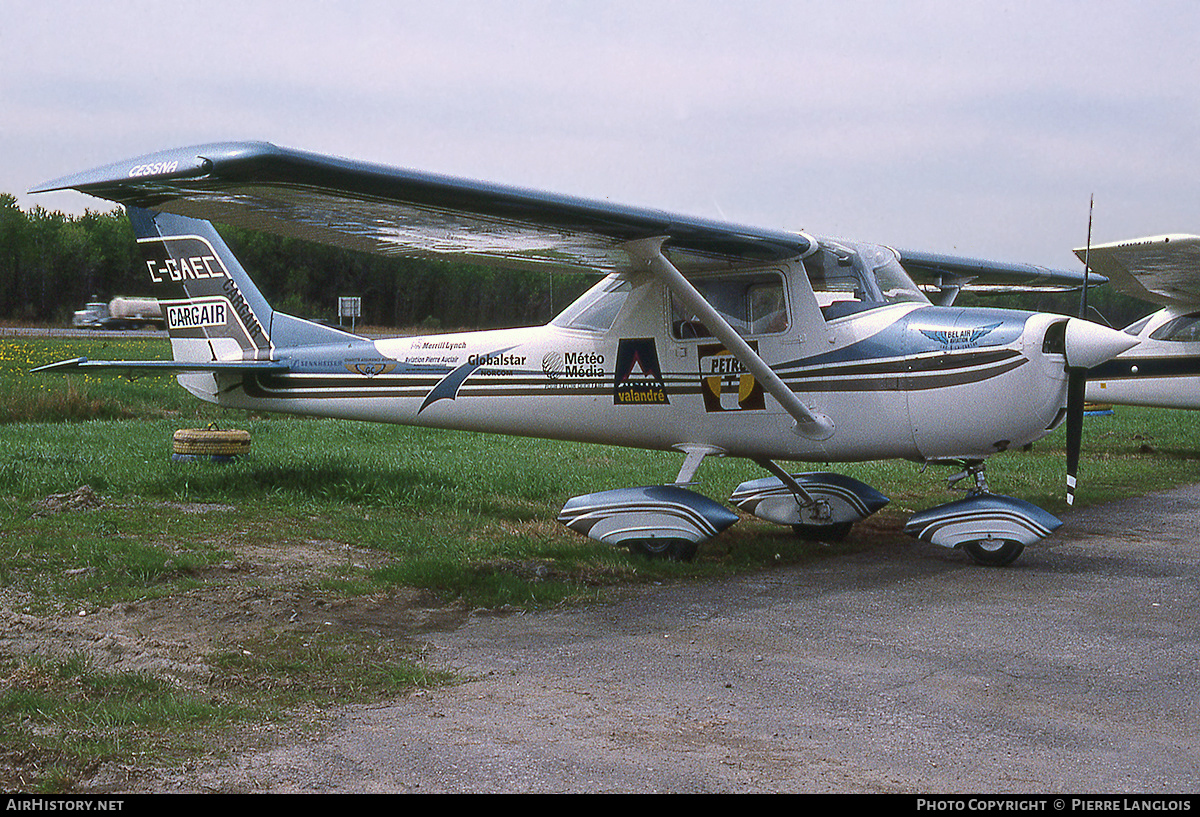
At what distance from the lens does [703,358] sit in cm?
823

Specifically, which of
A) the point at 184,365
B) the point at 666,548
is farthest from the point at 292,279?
the point at 666,548

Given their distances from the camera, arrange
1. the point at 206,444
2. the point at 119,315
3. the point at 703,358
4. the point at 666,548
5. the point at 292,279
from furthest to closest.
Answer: the point at 119,315, the point at 292,279, the point at 206,444, the point at 703,358, the point at 666,548

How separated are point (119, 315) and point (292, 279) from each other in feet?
98.6

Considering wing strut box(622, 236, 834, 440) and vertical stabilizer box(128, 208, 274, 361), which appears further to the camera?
vertical stabilizer box(128, 208, 274, 361)

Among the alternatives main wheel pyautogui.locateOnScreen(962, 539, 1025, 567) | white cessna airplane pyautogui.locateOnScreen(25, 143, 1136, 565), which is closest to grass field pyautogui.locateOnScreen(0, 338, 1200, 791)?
white cessna airplane pyautogui.locateOnScreen(25, 143, 1136, 565)

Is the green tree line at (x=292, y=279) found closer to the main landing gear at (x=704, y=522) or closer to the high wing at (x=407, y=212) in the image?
the high wing at (x=407, y=212)

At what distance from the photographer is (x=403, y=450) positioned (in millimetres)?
13758

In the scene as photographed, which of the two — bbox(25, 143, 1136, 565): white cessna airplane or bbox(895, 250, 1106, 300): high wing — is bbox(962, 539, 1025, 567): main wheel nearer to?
bbox(25, 143, 1136, 565): white cessna airplane

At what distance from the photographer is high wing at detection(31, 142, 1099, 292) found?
5.41m

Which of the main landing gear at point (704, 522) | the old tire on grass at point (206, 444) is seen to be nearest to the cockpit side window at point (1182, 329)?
the main landing gear at point (704, 522)

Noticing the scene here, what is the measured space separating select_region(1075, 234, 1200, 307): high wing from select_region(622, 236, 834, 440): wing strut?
4566 mm

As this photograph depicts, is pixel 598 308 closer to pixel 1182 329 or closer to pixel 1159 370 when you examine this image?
pixel 1159 370
